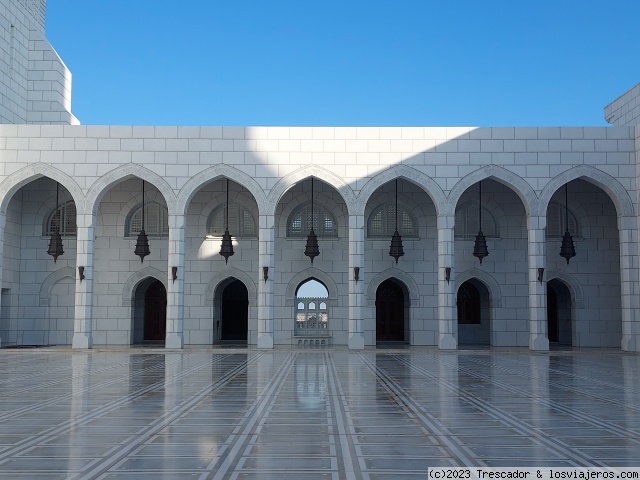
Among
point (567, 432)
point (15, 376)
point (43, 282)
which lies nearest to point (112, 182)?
point (43, 282)

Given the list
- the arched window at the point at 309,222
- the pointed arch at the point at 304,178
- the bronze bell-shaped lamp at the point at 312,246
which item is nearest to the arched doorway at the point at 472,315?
the arched window at the point at 309,222

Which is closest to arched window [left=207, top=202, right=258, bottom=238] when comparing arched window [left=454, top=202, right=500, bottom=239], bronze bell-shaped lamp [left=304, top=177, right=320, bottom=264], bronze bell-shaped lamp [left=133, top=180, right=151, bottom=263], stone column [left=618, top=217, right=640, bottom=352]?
bronze bell-shaped lamp [left=133, top=180, right=151, bottom=263]

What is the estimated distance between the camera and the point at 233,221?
837 inches

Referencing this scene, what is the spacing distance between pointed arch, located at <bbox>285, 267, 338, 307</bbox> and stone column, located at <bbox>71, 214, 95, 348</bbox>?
5491 mm

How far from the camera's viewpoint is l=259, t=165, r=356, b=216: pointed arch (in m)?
18.7

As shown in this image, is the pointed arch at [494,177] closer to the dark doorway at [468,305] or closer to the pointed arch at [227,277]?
the dark doorway at [468,305]

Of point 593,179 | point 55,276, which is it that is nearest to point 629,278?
point 593,179

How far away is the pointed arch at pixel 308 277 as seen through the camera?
68.0 ft

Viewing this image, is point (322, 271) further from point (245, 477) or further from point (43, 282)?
point (245, 477)

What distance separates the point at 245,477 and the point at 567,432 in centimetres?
321

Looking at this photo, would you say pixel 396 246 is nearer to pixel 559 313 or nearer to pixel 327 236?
pixel 327 236

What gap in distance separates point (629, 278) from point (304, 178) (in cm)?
886

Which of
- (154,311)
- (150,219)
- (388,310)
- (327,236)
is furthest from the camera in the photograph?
(388,310)

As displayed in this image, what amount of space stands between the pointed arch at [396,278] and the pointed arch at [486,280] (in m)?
1.28
